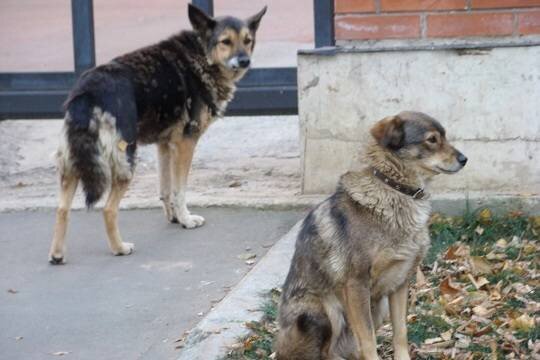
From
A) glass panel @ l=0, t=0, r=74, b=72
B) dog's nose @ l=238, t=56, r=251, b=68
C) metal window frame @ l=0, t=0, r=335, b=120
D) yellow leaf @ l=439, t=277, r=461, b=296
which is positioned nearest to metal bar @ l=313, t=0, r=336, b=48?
dog's nose @ l=238, t=56, r=251, b=68

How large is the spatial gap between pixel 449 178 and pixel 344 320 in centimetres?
300

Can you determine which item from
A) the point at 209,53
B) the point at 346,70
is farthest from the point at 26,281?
the point at 346,70

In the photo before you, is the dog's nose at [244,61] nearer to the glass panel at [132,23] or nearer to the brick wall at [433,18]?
the brick wall at [433,18]

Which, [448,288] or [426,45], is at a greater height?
[426,45]

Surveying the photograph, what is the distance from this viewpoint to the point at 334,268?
4766mm

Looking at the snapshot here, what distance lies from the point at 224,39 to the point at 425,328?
3.08m

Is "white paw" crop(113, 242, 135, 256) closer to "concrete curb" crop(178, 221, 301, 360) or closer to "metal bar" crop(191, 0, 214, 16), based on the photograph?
"concrete curb" crop(178, 221, 301, 360)

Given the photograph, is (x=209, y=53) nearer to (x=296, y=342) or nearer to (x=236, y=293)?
(x=236, y=293)

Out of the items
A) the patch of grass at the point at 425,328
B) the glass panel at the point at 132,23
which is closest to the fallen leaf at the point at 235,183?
the glass panel at the point at 132,23

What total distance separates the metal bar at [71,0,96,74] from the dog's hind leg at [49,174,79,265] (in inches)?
98.3

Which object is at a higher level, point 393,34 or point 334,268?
point 393,34

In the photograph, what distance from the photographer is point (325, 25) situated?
8.23 meters

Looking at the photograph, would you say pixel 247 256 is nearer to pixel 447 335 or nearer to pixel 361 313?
pixel 447 335

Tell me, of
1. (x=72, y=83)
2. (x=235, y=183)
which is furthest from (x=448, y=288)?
(x=72, y=83)
